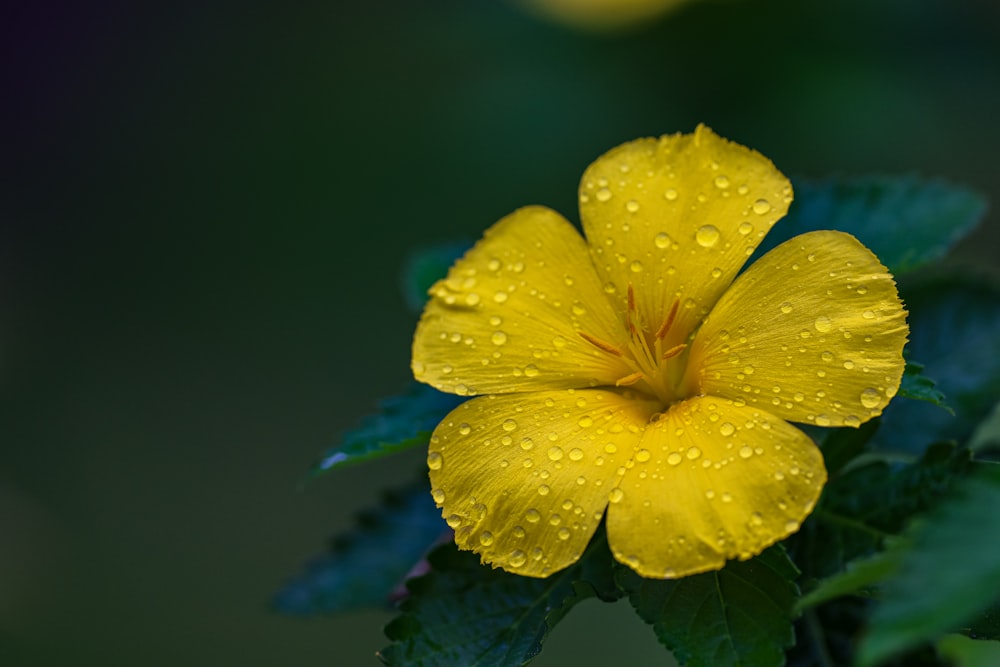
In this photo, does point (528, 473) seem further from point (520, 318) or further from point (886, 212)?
point (886, 212)

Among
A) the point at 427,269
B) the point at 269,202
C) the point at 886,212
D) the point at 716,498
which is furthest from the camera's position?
the point at 269,202

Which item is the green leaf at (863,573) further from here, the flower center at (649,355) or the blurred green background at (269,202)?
the blurred green background at (269,202)

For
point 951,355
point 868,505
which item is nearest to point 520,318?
point 868,505

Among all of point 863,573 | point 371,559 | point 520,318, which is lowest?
point 371,559

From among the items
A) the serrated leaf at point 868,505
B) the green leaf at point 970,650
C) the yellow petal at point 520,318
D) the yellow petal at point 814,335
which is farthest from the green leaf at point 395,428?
the green leaf at point 970,650

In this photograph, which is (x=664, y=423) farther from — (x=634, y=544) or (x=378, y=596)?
(x=378, y=596)

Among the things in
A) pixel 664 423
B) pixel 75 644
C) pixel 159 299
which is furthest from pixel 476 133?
pixel 664 423
